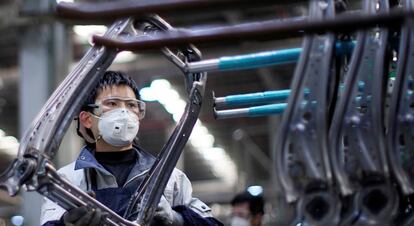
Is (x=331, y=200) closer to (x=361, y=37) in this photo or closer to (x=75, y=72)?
(x=361, y=37)

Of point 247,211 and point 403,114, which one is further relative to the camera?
point 247,211

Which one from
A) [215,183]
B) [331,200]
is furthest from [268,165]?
[331,200]

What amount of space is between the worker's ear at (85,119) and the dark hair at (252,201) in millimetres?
1899

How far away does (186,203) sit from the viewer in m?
3.34

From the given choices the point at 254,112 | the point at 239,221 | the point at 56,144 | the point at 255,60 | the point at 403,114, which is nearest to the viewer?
the point at 403,114

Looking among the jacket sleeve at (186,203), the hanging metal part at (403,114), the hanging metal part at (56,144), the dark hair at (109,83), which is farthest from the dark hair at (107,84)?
the hanging metal part at (403,114)

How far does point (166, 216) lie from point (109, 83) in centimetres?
59

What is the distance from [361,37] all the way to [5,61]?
1161 cm

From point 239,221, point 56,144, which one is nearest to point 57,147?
point 56,144

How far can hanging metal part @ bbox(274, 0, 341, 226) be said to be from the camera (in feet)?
7.52

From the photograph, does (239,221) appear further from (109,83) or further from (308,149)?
(308,149)

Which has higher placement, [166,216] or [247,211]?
[166,216]

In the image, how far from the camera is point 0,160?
17.3 m

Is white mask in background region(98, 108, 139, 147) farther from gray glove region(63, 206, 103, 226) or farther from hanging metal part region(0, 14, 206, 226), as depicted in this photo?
gray glove region(63, 206, 103, 226)
